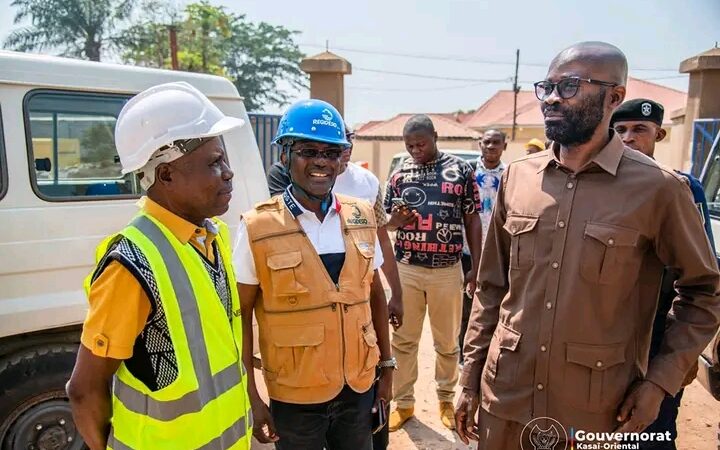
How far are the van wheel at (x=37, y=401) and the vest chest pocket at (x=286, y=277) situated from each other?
5.12ft

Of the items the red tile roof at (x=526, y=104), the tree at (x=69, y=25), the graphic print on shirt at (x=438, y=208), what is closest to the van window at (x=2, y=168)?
the graphic print on shirt at (x=438, y=208)

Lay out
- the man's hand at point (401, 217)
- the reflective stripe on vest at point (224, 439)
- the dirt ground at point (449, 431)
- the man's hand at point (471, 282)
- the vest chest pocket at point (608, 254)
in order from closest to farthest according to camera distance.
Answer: the reflective stripe on vest at point (224, 439) → the vest chest pocket at point (608, 254) → the dirt ground at point (449, 431) → the man's hand at point (401, 217) → the man's hand at point (471, 282)

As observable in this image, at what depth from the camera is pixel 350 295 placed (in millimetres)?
1859

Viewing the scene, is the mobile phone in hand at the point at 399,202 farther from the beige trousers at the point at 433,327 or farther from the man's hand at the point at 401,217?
the beige trousers at the point at 433,327

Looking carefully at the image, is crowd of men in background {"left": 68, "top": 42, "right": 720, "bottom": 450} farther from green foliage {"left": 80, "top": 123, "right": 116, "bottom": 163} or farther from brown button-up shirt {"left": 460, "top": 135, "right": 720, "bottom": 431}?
green foliage {"left": 80, "top": 123, "right": 116, "bottom": 163}

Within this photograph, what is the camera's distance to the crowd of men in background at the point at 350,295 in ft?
4.17

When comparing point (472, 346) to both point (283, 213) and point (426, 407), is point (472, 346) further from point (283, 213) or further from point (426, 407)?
point (426, 407)

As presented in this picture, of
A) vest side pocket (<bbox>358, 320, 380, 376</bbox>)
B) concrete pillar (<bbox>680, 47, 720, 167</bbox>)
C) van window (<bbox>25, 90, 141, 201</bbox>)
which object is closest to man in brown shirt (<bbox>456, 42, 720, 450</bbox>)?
vest side pocket (<bbox>358, 320, 380, 376</bbox>)

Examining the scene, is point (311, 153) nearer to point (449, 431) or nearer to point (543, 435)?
point (543, 435)

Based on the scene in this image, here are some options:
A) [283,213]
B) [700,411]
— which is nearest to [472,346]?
[283,213]

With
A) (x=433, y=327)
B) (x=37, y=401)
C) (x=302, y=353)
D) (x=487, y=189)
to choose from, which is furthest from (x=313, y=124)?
(x=487, y=189)

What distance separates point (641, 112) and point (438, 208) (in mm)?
1380

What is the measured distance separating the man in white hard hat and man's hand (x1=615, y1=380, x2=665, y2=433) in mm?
1225

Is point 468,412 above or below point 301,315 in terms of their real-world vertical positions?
below
